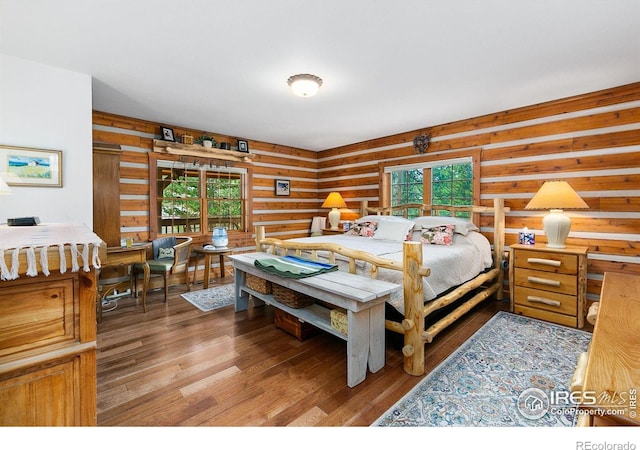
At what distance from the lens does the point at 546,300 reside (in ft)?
9.98

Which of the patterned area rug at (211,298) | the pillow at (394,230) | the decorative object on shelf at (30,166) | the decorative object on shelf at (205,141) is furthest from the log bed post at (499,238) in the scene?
the decorative object on shelf at (30,166)

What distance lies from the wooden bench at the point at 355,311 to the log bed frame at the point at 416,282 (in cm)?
15

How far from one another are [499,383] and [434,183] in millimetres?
3138

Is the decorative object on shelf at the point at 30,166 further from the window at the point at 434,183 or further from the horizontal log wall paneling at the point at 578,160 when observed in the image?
the horizontal log wall paneling at the point at 578,160

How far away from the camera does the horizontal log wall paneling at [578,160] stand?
3002 mm

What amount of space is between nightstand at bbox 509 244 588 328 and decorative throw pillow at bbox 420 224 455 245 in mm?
675

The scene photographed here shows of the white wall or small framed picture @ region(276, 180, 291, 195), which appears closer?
the white wall

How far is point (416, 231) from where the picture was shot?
13.1ft

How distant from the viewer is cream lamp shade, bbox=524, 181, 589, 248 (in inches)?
117

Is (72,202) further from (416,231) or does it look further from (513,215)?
(513,215)

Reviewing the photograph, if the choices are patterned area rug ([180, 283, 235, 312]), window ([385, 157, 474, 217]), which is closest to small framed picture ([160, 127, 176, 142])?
patterned area rug ([180, 283, 235, 312])

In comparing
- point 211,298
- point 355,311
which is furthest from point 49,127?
point 355,311

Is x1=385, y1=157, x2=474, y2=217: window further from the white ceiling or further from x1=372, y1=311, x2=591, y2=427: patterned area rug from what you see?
x1=372, y1=311, x2=591, y2=427: patterned area rug

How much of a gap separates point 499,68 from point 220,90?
2.77m
